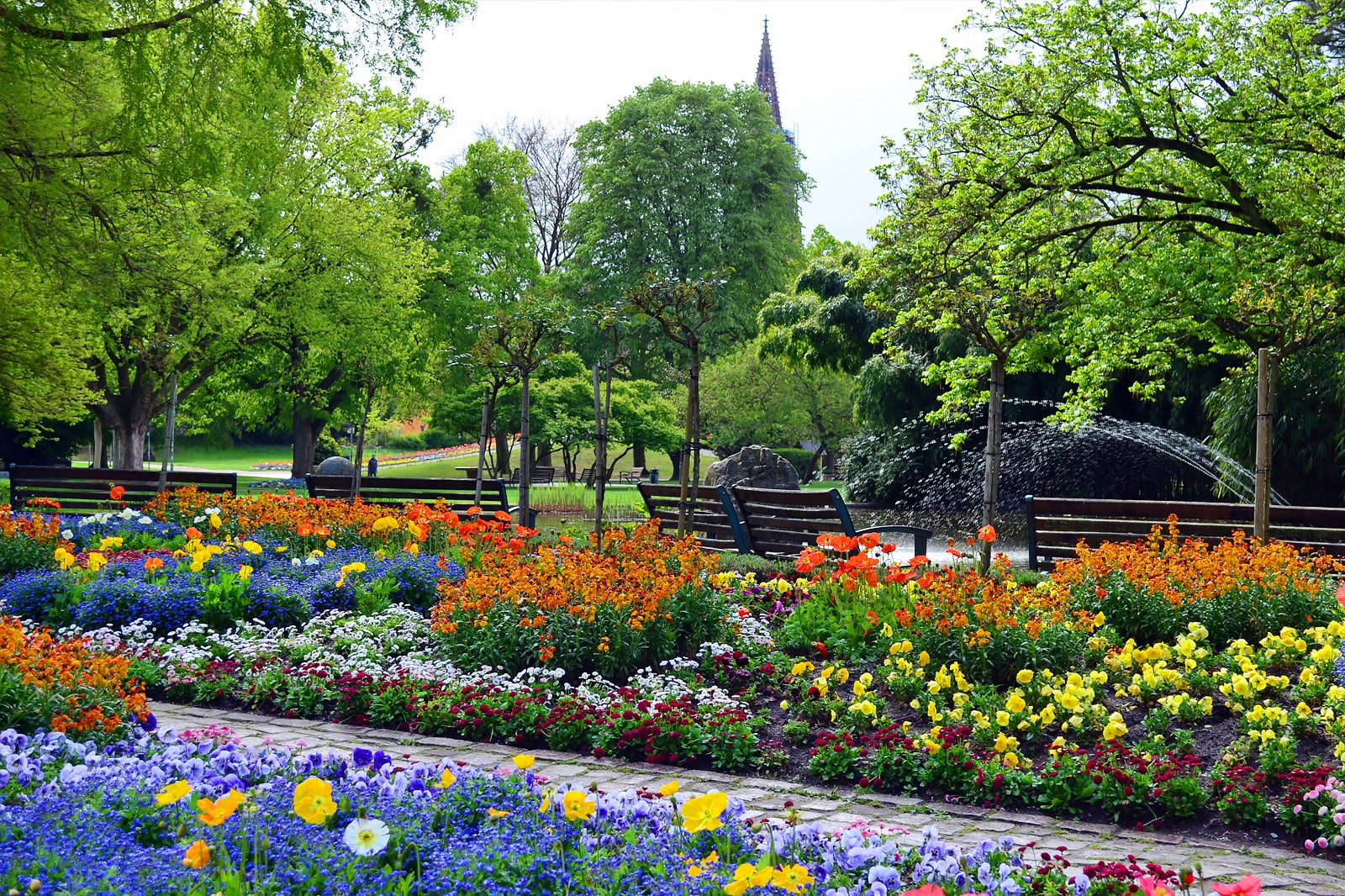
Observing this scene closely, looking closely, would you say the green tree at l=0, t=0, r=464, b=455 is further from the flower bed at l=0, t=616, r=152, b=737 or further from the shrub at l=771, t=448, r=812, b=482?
the shrub at l=771, t=448, r=812, b=482

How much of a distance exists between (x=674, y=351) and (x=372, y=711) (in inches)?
1279

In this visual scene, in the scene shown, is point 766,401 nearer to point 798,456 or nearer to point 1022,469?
point 798,456

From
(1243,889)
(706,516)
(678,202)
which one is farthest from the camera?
(678,202)

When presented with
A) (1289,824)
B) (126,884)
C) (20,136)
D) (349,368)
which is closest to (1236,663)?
(1289,824)

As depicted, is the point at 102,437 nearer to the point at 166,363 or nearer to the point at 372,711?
the point at 166,363

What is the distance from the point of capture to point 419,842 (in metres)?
2.99

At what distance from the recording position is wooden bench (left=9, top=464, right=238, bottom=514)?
14.1 m

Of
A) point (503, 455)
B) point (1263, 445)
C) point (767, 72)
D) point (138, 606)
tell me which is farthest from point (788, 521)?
point (767, 72)

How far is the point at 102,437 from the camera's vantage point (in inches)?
1251

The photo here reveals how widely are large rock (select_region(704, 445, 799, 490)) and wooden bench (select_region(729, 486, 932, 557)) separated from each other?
14.9 m

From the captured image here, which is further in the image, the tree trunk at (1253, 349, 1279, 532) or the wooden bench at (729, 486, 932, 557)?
the wooden bench at (729, 486, 932, 557)

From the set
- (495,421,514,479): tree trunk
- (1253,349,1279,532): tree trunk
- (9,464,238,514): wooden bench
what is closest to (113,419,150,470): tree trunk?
(495,421,514,479): tree trunk

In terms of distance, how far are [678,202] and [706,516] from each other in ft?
92.3

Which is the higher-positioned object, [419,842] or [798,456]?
[798,456]
